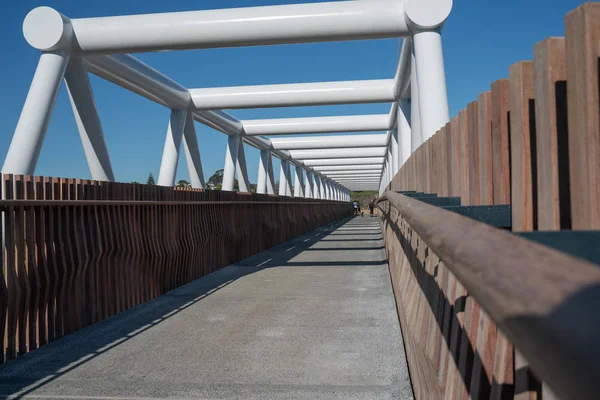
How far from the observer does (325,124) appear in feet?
86.7

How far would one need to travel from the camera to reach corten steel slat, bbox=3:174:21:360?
Result: 18.5 feet

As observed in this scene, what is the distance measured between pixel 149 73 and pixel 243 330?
11.4m

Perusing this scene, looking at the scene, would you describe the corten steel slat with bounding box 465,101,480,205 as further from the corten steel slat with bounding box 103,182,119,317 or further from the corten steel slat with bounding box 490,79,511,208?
the corten steel slat with bounding box 103,182,119,317

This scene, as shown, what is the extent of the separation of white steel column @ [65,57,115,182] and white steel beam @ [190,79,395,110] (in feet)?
19.4

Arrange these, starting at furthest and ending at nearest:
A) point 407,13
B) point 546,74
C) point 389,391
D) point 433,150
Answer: point 407,13 → point 433,150 → point 389,391 → point 546,74

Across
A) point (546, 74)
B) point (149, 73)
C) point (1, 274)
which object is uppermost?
point (149, 73)

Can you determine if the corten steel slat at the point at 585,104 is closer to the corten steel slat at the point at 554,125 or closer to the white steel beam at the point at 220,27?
the corten steel slat at the point at 554,125

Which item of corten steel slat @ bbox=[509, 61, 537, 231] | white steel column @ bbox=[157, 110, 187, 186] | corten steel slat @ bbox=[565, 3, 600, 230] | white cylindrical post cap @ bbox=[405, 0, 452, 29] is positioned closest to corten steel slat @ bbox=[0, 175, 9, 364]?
corten steel slat @ bbox=[509, 61, 537, 231]

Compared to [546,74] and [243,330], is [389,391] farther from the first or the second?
[546,74]

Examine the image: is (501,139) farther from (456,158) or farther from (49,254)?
(49,254)

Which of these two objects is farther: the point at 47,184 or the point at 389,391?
the point at 47,184

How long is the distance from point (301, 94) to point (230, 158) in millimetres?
9317

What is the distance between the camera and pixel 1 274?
5566 mm

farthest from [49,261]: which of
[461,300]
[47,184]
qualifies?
[461,300]
